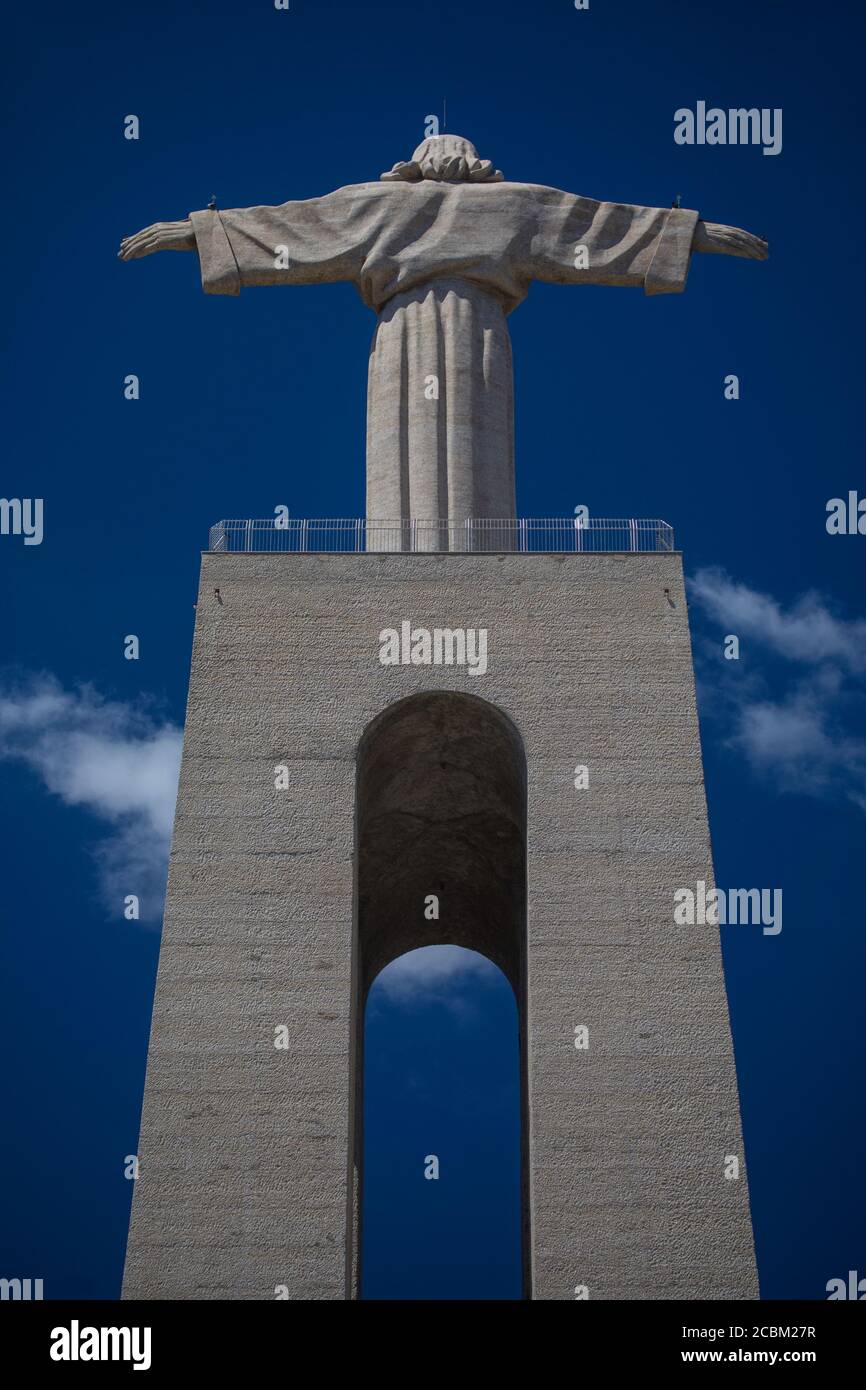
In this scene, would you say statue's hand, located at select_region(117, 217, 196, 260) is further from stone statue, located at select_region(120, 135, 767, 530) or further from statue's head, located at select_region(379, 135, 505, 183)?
statue's head, located at select_region(379, 135, 505, 183)

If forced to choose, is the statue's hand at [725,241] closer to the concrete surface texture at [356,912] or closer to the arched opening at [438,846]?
the concrete surface texture at [356,912]

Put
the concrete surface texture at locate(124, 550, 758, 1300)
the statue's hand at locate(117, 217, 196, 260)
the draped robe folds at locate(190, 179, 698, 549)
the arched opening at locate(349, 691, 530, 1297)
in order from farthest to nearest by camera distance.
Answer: the statue's hand at locate(117, 217, 196, 260) < the draped robe folds at locate(190, 179, 698, 549) < the arched opening at locate(349, 691, 530, 1297) < the concrete surface texture at locate(124, 550, 758, 1300)

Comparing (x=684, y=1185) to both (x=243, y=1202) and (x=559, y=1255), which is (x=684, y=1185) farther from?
(x=243, y=1202)

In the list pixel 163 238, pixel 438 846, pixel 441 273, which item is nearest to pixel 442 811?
pixel 438 846

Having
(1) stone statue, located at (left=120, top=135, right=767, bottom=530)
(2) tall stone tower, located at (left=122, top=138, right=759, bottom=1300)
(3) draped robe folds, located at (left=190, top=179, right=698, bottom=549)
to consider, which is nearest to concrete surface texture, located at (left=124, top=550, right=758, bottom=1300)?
(2) tall stone tower, located at (left=122, top=138, right=759, bottom=1300)

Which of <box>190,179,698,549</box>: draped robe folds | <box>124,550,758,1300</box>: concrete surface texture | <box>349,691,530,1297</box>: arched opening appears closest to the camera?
<box>124,550,758,1300</box>: concrete surface texture
